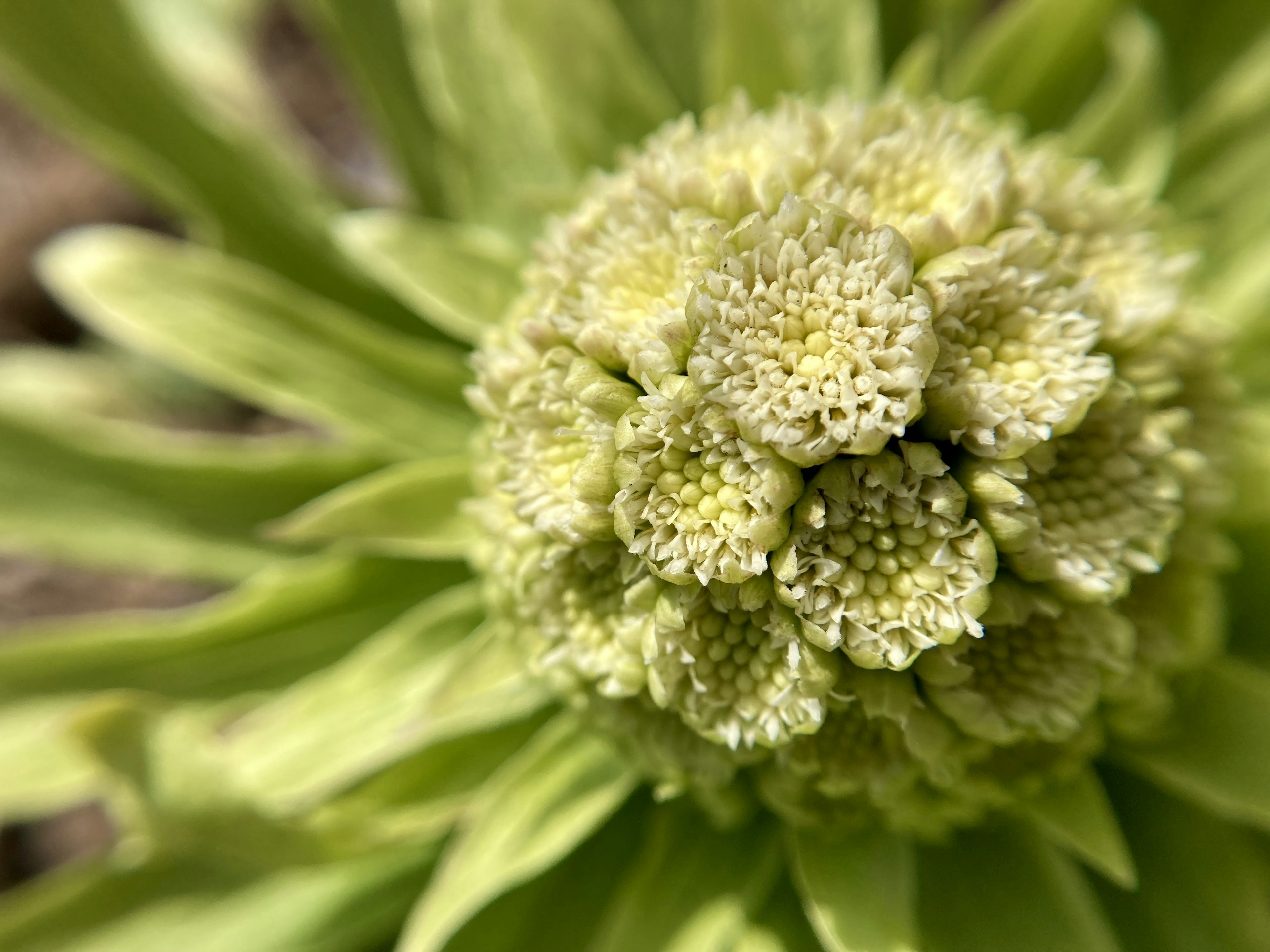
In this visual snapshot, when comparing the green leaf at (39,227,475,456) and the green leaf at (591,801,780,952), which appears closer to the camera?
Answer: the green leaf at (591,801,780,952)

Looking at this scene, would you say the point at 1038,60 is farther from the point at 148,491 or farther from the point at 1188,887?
the point at 148,491

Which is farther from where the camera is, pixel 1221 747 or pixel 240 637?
pixel 240 637

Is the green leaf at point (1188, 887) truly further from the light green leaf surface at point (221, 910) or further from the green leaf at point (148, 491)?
the green leaf at point (148, 491)

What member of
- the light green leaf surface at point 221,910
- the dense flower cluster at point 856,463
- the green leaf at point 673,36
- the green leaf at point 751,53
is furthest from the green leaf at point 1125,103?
the light green leaf surface at point 221,910

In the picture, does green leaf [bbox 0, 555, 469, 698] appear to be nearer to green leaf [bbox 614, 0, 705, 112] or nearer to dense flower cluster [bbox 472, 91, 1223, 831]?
dense flower cluster [bbox 472, 91, 1223, 831]

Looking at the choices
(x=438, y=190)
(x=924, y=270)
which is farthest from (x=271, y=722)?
(x=924, y=270)

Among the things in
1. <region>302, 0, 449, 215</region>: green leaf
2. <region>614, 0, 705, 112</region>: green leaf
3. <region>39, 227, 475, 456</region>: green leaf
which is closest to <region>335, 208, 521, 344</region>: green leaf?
<region>39, 227, 475, 456</region>: green leaf

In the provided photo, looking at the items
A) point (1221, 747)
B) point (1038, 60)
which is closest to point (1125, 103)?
point (1038, 60)

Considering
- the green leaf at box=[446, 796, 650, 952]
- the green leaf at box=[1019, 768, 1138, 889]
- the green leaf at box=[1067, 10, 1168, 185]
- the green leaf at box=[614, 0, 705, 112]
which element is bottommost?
the green leaf at box=[446, 796, 650, 952]
